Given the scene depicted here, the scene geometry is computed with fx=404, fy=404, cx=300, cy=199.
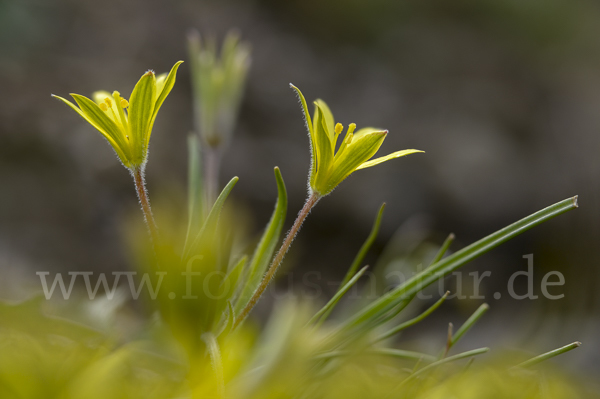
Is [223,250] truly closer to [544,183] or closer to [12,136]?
[12,136]

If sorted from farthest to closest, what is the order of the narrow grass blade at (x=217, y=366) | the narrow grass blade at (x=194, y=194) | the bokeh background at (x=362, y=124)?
1. the bokeh background at (x=362, y=124)
2. the narrow grass blade at (x=194, y=194)
3. the narrow grass blade at (x=217, y=366)

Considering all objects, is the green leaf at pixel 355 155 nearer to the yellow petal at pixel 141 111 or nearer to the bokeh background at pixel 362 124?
the yellow petal at pixel 141 111

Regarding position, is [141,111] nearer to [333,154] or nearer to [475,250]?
[333,154]

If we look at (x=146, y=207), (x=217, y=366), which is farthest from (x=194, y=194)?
(x=217, y=366)

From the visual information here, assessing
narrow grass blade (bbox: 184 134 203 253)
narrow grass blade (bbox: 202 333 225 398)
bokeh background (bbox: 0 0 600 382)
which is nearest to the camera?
narrow grass blade (bbox: 202 333 225 398)

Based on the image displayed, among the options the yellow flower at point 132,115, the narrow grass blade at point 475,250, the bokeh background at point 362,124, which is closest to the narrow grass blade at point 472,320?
the narrow grass blade at point 475,250

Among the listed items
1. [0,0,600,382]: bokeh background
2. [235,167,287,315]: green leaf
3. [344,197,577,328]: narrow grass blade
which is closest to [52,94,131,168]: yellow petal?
[235,167,287,315]: green leaf

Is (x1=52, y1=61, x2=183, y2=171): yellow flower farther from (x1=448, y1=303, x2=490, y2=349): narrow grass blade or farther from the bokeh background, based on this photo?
the bokeh background
